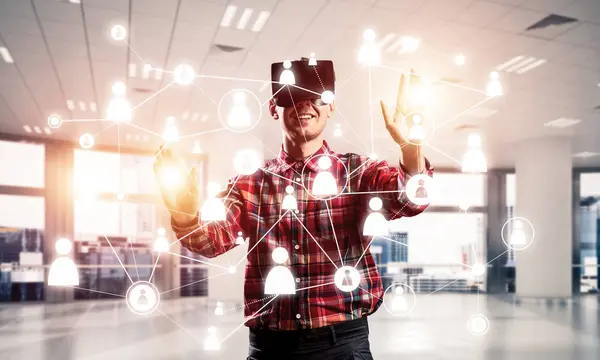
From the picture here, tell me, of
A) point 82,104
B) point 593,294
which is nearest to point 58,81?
point 82,104

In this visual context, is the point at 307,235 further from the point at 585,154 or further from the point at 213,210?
the point at 585,154

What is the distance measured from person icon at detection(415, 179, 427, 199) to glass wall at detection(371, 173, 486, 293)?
10303 mm

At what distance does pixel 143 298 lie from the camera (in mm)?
1291

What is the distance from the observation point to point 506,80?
5824mm

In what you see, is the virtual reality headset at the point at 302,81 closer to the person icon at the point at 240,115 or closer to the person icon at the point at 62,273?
the person icon at the point at 240,115

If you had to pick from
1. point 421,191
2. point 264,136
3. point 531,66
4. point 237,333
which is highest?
point 531,66

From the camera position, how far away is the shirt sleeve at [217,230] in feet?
3.66

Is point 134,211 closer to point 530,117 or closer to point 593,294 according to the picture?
point 530,117

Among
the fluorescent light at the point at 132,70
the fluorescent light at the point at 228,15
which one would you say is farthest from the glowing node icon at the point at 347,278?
the fluorescent light at the point at 132,70

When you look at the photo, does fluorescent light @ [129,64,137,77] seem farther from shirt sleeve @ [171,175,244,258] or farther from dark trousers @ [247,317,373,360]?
dark trousers @ [247,317,373,360]

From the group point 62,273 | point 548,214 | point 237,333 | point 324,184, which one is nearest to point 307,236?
point 324,184

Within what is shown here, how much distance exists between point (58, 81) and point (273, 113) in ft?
18.1

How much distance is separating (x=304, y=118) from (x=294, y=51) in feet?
13.3

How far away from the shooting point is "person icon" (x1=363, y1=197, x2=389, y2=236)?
3.72ft
